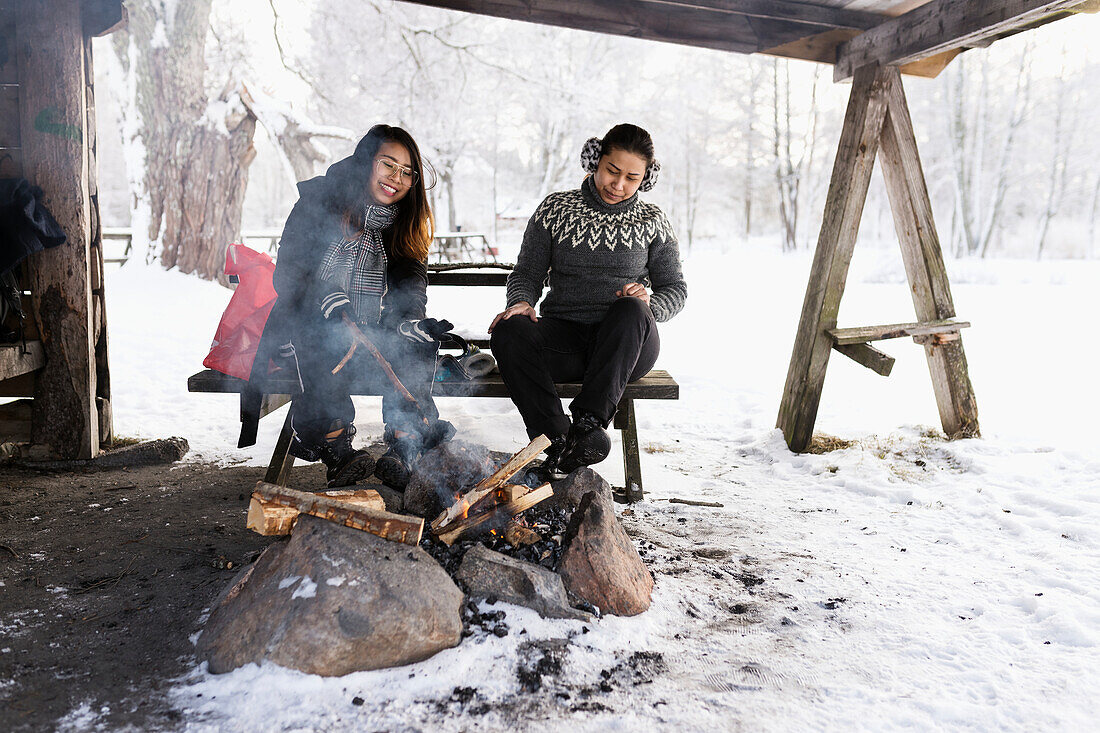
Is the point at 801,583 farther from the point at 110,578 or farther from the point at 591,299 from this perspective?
the point at 110,578

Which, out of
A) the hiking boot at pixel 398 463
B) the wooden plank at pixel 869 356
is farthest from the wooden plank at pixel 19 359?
the wooden plank at pixel 869 356

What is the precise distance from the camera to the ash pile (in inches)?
78.7

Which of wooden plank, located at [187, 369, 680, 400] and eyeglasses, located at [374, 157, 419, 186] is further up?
eyeglasses, located at [374, 157, 419, 186]

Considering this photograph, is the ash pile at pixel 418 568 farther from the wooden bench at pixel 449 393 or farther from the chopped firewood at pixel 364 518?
the wooden bench at pixel 449 393

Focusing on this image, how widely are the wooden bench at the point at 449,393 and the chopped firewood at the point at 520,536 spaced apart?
3.10 feet

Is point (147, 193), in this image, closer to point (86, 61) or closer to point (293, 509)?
point (86, 61)

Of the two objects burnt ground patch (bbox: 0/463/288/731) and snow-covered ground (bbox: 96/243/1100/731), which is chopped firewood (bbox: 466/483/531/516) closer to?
snow-covered ground (bbox: 96/243/1100/731)

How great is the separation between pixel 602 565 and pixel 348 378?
1448mm

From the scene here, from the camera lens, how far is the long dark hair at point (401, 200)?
3.14 meters

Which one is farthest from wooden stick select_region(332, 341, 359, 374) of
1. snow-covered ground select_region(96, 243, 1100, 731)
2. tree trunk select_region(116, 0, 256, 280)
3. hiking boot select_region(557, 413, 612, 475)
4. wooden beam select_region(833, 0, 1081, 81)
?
tree trunk select_region(116, 0, 256, 280)

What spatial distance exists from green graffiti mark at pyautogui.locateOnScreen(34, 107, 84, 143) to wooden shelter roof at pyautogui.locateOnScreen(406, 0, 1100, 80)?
2.05m

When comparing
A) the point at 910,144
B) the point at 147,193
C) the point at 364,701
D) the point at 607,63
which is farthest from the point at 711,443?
the point at 607,63

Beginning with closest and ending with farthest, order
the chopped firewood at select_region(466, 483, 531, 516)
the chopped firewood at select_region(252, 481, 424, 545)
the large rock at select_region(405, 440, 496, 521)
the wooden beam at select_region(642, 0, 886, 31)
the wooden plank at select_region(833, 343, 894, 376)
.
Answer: the chopped firewood at select_region(252, 481, 424, 545)
the chopped firewood at select_region(466, 483, 531, 516)
the large rock at select_region(405, 440, 496, 521)
the wooden beam at select_region(642, 0, 886, 31)
the wooden plank at select_region(833, 343, 894, 376)

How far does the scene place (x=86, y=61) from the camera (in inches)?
156
